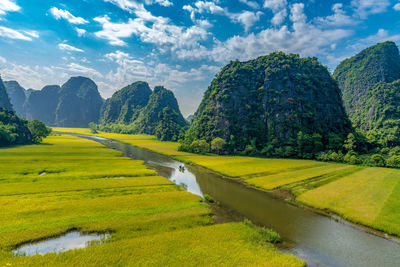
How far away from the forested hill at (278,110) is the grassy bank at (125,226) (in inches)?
2528

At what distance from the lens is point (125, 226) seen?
19156 millimetres

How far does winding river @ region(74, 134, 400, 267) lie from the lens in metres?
16.9

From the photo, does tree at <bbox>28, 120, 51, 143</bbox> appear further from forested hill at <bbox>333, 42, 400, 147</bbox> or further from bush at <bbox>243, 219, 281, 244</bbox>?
forested hill at <bbox>333, 42, 400, 147</bbox>

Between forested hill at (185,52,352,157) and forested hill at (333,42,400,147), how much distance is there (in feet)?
75.1

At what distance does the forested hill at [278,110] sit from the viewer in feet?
276

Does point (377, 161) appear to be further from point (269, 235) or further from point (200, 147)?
point (269, 235)

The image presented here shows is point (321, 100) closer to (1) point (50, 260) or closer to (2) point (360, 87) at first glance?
(2) point (360, 87)

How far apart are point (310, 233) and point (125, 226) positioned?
20010 millimetres

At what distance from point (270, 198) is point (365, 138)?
3302 inches

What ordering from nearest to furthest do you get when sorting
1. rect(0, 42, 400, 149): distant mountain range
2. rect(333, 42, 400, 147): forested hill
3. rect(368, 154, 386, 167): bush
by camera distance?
rect(368, 154, 386, 167): bush → rect(0, 42, 400, 149): distant mountain range → rect(333, 42, 400, 147): forested hill

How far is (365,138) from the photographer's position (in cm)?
8650

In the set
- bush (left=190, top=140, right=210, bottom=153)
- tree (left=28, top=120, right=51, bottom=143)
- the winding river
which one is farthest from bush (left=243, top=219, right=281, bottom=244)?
tree (left=28, top=120, right=51, bottom=143)

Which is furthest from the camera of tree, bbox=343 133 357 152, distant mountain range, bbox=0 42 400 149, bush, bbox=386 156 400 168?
distant mountain range, bbox=0 42 400 149

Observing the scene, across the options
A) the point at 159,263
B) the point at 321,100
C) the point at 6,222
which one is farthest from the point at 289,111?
the point at 6,222
